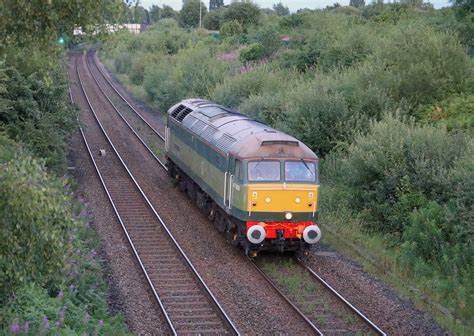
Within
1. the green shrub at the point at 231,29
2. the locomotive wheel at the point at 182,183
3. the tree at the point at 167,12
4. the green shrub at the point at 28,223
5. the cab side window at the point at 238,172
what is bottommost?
the locomotive wheel at the point at 182,183

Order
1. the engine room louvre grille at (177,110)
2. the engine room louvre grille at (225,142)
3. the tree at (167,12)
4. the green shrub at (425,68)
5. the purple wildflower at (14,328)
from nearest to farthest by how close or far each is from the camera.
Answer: the purple wildflower at (14,328)
the engine room louvre grille at (225,142)
the engine room louvre grille at (177,110)
the green shrub at (425,68)
the tree at (167,12)

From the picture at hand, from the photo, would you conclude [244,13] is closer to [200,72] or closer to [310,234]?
[200,72]

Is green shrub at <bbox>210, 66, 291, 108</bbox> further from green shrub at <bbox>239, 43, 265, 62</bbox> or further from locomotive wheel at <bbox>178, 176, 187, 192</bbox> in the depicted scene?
green shrub at <bbox>239, 43, 265, 62</bbox>

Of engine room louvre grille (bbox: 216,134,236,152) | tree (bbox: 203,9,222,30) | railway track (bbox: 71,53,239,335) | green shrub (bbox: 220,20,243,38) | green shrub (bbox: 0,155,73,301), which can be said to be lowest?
railway track (bbox: 71,53,239,335)

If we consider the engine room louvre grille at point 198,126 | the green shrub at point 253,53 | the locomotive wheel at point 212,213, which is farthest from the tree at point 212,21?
the locomotive wheel at point 212,213

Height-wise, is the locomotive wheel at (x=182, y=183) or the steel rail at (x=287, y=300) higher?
the locomotive wheel at (x=182, y=183)

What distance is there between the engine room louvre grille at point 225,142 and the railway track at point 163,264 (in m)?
2.71

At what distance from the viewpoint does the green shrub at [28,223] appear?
6930 mm

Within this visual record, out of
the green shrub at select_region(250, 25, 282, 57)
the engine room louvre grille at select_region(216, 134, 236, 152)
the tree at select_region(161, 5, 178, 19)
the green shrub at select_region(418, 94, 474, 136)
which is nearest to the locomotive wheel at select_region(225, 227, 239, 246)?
the engine room louvre grille at select_region(216, 134, 236, 152)

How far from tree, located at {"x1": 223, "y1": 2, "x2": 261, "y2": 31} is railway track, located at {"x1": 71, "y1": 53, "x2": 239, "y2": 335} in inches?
1852

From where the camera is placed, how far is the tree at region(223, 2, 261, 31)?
7081 centimetres

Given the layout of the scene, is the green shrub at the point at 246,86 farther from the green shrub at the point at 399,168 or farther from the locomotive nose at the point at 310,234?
the locomotive nose at the point at 310,234

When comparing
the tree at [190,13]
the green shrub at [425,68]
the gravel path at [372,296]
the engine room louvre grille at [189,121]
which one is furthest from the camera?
the tree at [190,13]

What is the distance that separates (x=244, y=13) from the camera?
235ft
